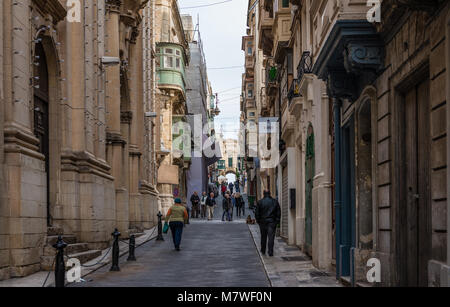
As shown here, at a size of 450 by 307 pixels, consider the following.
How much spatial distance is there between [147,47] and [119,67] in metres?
10.4

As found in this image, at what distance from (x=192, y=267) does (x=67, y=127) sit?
573 cm

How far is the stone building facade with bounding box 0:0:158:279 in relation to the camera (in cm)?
1509

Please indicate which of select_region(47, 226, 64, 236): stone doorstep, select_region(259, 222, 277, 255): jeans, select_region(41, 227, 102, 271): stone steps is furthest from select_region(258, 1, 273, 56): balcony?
select_region(47, 226, 64, 236): stone doorstep

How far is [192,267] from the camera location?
18.5m

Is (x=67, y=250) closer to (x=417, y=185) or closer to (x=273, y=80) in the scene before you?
(x=417, y=185)

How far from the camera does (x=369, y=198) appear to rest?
43.5 feet

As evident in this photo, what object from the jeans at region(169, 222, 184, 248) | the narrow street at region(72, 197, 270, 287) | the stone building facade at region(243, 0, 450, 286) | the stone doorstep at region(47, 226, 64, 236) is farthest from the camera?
the jeans at region(169, 222, 184, 248)

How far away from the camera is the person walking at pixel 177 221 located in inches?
941

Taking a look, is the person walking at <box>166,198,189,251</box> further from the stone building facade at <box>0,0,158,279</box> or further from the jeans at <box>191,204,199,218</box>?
the jeans at <box>191,204,199,218</box>

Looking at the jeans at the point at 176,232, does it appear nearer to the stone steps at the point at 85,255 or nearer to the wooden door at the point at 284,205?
the stone steps at the point at 85,255

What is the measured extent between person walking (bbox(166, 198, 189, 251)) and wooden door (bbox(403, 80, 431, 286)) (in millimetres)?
13546

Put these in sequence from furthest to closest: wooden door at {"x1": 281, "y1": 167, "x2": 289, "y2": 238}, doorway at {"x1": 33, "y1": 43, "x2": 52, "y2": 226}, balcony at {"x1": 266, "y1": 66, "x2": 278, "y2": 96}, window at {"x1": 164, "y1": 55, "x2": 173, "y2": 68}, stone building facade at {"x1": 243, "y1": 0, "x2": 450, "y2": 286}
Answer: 1. window at {"x1": 164, "y1": 55, "x2": 173, "y2": 68}
2. balcony at {"x1": 266, "y1": 66, "x2": 278, "y2": 96}
3. wooden door at {"x1": 281, "y1": 167, "x2": 289, "y2": 238}
4. doorway at {"x1": 33, "y1": 43, "x2": 52, "y2": 226}
5. stone building facade at {"x1": 243, "y1": 0, "x2": 450, "y2": 286}

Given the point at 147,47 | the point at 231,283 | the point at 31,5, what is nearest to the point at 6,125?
the point at 31,5

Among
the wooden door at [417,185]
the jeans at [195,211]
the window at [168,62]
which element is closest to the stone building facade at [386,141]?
the wooden door at [417,185]
